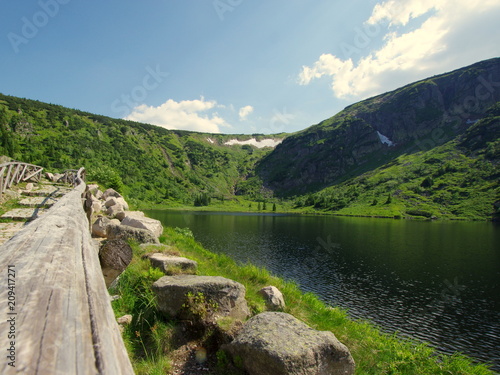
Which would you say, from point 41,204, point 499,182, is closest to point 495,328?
point 41,204

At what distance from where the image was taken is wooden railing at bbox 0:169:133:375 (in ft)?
5.11

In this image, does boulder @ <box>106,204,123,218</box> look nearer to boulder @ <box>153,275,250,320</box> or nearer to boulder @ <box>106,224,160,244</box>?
boulder @ <box>106,224,160,244</box>

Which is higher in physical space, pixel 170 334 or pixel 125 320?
pixel 125 320

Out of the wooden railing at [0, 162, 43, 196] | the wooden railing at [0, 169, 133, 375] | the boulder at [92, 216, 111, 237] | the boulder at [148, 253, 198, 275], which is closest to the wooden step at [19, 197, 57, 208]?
the wooden railing at [0, 162, 43, 196]

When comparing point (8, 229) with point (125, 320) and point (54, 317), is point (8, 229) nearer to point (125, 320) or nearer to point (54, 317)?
point (125, 320)

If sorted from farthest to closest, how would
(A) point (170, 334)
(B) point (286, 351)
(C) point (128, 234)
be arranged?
(C) point (128, 234)
(A) point (170, 334)
(B) point (286, 351)

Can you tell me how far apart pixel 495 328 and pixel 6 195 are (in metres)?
40.4

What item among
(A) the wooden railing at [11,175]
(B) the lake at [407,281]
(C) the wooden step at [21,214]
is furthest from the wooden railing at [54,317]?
(B) the lake at [407,281]

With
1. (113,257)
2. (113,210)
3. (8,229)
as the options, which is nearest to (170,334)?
(113,257)

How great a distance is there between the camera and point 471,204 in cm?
16250

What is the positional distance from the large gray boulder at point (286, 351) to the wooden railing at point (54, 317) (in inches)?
198

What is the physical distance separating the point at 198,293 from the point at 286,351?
3.04 meters

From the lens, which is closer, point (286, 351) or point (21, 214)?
point (286, 351)

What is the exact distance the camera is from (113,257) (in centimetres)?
733
